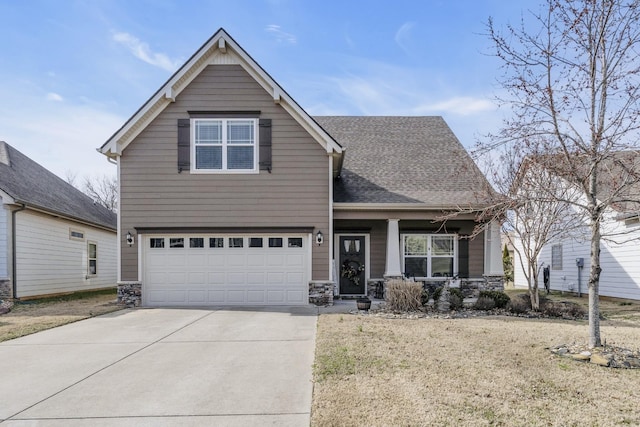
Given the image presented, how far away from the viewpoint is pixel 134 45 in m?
12.8

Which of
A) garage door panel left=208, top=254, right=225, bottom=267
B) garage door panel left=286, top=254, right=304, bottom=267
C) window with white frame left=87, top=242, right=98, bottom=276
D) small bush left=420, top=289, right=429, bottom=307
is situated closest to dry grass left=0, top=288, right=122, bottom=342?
garage door panel left=208, top=254, right=225, bottom=267

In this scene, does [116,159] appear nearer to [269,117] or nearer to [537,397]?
[269,117]

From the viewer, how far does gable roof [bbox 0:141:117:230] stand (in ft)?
47.1

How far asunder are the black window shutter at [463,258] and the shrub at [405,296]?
3.54 metres

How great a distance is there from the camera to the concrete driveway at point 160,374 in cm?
448

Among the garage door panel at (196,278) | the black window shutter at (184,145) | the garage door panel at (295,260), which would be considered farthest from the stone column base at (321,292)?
the black window shutter at (184,145)

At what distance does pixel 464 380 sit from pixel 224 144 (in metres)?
9.49

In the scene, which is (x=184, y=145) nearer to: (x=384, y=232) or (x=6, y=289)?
(x=384, y=232)

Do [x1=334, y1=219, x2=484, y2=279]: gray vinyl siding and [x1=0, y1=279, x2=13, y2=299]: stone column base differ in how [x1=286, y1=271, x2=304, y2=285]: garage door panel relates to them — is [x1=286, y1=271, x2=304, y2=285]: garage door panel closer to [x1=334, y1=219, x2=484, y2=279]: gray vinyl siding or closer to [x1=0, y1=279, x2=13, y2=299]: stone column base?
[x1=334, y1=219, x2=484, y2=279]: gray vinyl siding

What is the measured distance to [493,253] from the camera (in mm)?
13734

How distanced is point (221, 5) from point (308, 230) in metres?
6.20

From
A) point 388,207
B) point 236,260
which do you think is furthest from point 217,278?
point 388,207

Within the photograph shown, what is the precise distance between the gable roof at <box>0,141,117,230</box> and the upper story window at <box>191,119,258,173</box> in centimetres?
594

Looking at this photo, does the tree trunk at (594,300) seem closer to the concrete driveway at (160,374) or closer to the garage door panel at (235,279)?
the concrete driveway at (160,374)
